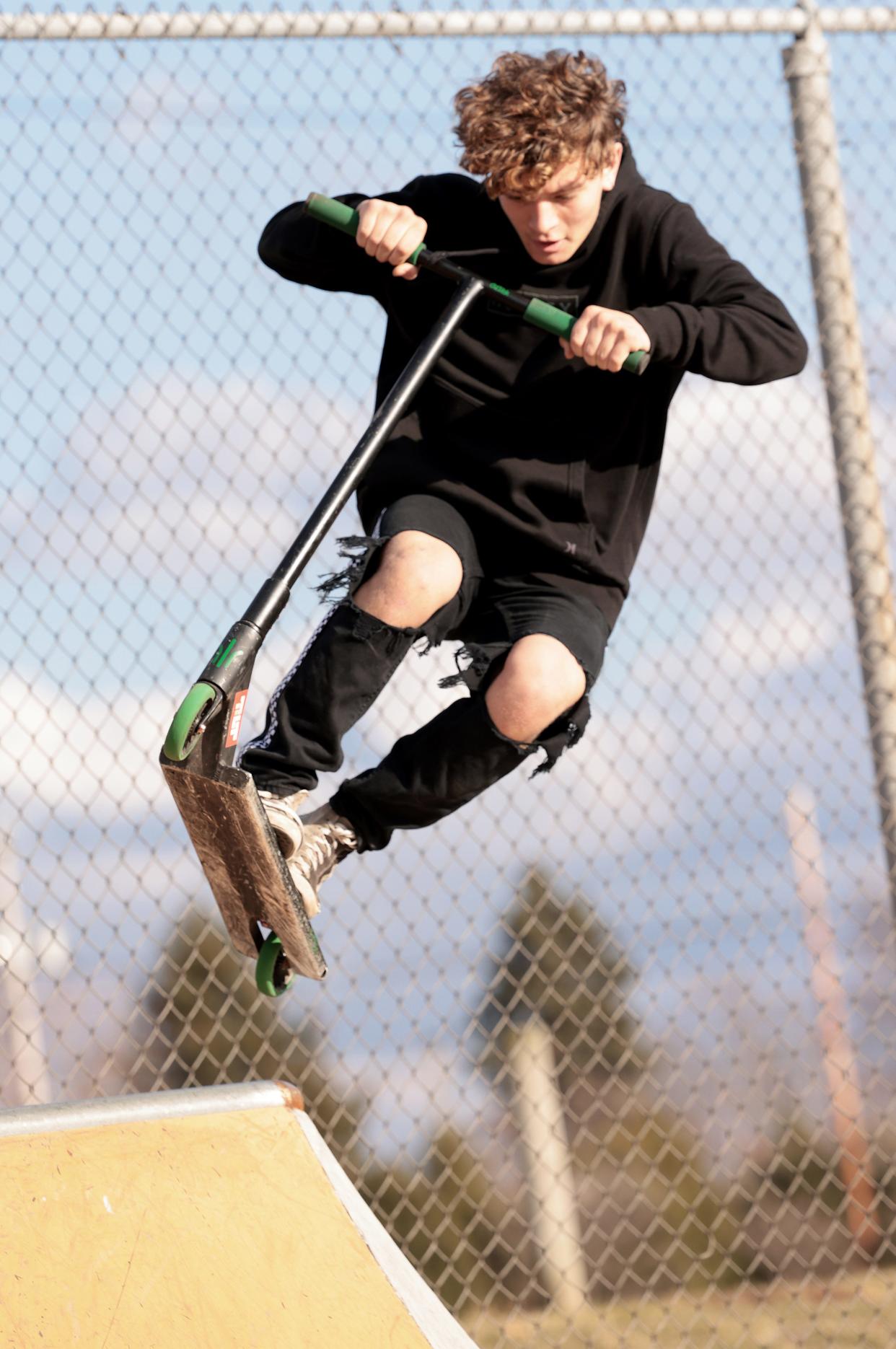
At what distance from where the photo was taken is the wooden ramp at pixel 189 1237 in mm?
2174

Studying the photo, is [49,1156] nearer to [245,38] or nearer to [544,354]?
[544,354]

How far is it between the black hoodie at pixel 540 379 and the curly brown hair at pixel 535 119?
166mm

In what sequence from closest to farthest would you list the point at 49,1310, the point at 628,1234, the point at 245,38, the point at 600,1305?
the point at 49,1310
the point at 245,38
the point at 600,1305
the point at 628,1234

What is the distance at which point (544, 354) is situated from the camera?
2705mm

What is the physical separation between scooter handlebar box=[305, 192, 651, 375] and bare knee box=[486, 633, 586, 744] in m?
0.50

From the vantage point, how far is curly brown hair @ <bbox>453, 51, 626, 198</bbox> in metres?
2.48

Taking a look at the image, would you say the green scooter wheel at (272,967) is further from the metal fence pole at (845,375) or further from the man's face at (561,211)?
the metal fence pole at (845,375)

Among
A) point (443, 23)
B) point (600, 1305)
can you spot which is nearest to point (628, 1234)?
point (600, 1305)

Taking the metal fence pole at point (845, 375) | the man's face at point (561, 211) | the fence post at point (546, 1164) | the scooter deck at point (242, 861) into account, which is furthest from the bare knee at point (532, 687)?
the fence post at point (546, 1164)

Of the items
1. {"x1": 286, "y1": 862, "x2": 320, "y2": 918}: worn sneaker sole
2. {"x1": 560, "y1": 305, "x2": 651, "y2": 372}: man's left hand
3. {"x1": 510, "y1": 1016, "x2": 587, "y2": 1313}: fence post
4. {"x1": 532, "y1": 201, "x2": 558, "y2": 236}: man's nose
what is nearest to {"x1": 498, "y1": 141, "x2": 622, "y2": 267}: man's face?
{"x1": 532, "y1": 201, "x2": 558, "y2": 236}: man's nose

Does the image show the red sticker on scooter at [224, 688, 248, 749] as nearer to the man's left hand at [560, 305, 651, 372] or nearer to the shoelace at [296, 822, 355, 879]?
the shoelace at [296, 822, 355, 879]

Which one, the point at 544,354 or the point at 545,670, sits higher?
the point at 544,354

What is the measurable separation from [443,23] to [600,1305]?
14.5 feet

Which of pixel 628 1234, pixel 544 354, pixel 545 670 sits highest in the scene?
pixel 544 354
